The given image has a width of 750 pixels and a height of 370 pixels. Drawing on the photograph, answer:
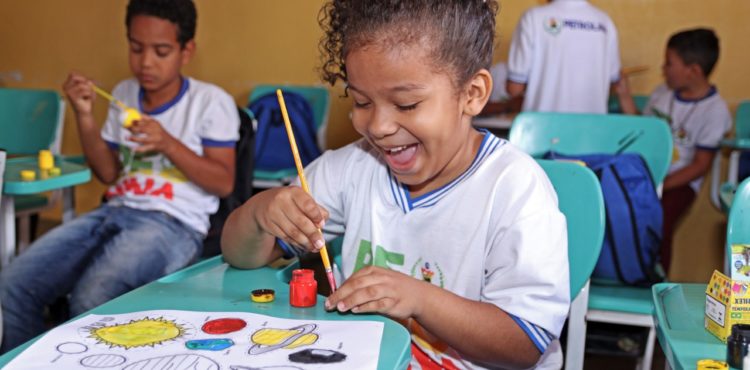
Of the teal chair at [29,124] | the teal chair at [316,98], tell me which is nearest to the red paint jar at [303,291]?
the teal chair at [29,124]

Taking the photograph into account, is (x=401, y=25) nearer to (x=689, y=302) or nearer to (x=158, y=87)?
(x=689, y=302)

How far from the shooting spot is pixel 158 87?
2.16 meters

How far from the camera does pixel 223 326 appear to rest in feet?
3.03

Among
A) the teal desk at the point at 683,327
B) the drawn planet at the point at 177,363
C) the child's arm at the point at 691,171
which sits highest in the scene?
the teal desk at the point at 683,327

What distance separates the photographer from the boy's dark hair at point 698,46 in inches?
132

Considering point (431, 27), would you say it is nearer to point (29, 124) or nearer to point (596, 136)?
point (596, 136)

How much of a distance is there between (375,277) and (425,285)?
0.07 metres

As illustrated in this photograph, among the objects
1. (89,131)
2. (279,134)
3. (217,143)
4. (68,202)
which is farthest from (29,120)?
(217,143)

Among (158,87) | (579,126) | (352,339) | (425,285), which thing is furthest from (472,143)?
(158,87)

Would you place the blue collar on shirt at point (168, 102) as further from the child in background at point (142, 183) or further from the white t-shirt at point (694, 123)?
the white t-shirt at point (694, 123)

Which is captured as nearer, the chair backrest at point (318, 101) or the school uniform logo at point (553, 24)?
the school uniform logo at point (553, 24)

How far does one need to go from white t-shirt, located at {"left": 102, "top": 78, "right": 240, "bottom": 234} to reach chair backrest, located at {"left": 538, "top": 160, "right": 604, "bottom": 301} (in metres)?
1.00

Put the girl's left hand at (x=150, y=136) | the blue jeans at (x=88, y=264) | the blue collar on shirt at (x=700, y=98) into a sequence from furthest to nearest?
the blue collar on shirt at (x=700, y=98) → the girl's left hand at (x=150, y=136) → the blue jeans at (x=88, y=264)

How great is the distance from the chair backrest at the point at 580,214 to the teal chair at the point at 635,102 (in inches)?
90.2
